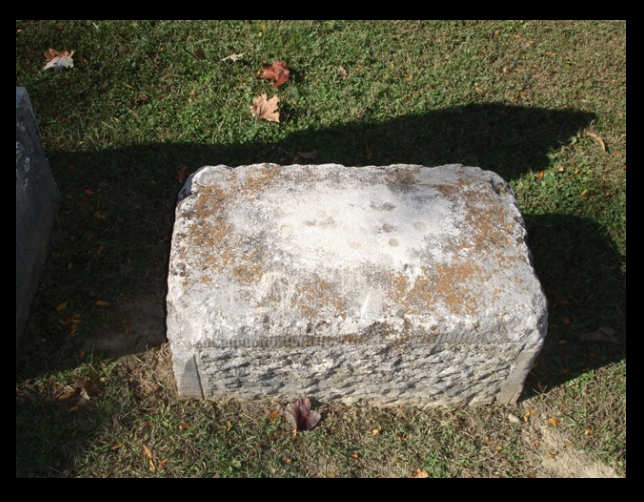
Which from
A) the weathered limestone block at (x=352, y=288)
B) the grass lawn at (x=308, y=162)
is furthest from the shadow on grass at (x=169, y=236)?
the weathered limestone block at (x=352, y=288)

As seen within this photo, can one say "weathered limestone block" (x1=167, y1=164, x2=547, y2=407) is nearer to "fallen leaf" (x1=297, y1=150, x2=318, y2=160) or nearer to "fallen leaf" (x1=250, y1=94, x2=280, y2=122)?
"fallen leaf" (x1=297, y1=150, x2=318, y2=160)

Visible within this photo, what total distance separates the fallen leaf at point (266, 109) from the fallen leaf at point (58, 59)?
1.44m

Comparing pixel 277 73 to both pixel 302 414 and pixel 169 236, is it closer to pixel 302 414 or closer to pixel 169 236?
pixel 169 236

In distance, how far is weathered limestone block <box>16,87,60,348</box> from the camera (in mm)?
3320

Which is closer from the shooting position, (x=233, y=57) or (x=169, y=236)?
(x=169, y=236)

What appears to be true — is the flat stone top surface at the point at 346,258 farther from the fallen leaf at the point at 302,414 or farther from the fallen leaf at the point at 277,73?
the fallen leaf at the point at 277,73

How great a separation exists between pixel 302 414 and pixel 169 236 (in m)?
1.45

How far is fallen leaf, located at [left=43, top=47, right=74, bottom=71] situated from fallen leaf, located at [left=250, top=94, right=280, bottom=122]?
144cm

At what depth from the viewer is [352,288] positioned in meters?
2.81

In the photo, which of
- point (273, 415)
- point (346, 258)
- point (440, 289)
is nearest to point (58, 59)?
point (346, 258)

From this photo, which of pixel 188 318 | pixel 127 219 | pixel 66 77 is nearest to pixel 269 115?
pixel 127 219

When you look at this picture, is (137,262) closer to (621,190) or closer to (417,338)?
(417,338)

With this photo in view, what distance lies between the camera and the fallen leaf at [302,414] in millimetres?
3146

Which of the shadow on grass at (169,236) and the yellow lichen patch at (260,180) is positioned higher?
the yellow lichen patch at (260,180)
